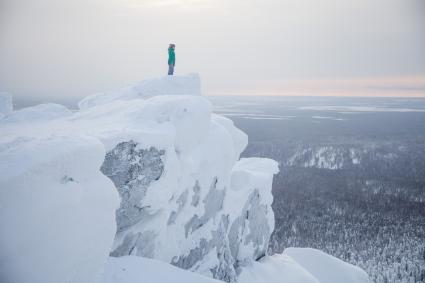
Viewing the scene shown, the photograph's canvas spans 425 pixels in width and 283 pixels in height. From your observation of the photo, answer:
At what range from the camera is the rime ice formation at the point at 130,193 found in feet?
17.2

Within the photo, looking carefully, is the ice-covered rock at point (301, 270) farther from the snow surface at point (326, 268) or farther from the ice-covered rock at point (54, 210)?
the ice-covered rock at point (54, 210)

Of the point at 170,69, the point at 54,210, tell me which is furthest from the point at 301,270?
the point at 54,210

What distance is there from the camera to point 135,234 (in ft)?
32.2

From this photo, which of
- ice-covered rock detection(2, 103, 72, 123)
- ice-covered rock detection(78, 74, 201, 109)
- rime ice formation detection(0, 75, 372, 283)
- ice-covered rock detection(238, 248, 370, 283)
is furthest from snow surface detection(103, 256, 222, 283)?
ice-covered rock detection(238, 248, 370, 283)

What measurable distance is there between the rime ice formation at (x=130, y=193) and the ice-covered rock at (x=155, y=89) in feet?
0.18

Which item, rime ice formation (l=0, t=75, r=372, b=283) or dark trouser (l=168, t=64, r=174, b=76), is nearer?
rime ice formation (l=0, t=75, r=372, b=283)

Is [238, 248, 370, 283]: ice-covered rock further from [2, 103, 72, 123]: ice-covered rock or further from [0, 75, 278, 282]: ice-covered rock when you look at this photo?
[2, 103, 72, 123]: ice-covered rock

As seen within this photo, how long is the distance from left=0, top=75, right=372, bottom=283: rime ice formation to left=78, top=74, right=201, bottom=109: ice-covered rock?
55 mm

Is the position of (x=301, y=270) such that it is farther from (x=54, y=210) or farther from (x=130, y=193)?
(x=54, y=210)

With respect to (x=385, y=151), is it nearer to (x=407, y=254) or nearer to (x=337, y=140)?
(x=337, y=140)

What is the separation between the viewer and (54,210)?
211 inches

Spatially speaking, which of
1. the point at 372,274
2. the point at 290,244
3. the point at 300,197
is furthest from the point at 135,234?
the point at 300,197

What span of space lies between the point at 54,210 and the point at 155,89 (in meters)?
9.92

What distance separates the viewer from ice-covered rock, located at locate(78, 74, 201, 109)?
14477 millimetres
